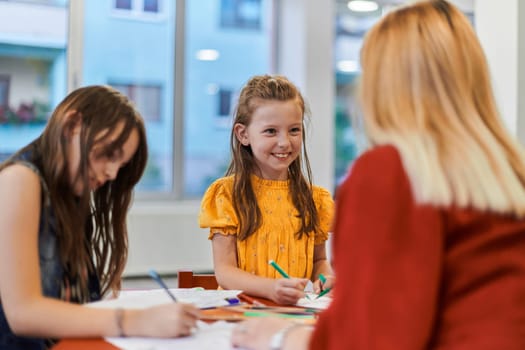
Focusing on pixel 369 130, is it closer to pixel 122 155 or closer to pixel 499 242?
pixel 499 242

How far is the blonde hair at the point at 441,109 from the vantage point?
2.42ft

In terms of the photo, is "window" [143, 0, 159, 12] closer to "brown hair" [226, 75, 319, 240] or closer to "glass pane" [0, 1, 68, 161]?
"glass pane" [0, 1, 68, 161]

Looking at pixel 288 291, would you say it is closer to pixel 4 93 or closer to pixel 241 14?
pixel 4 93

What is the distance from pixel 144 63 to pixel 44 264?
3343 millimetres

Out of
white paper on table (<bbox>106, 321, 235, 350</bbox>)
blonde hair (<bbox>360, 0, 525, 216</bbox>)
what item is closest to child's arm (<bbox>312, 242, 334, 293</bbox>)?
white paper on table (<bbox>106, 321, 235, 350</bbox>)

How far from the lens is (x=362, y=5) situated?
4.84 meters

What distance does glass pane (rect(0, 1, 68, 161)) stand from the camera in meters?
3.86

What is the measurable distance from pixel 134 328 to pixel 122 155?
0.35 m

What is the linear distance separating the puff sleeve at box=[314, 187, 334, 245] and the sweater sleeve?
1039mm

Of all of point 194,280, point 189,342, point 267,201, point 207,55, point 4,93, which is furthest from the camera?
point 207,55

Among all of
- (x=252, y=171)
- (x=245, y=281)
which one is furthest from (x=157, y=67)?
(x=245, y=281)

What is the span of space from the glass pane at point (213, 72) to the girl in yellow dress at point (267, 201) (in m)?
2.68

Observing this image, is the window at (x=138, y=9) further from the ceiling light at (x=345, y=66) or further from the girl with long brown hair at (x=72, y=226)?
the girl with long brown hair at (x=72, y=226)

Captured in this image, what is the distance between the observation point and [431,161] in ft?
2.41
